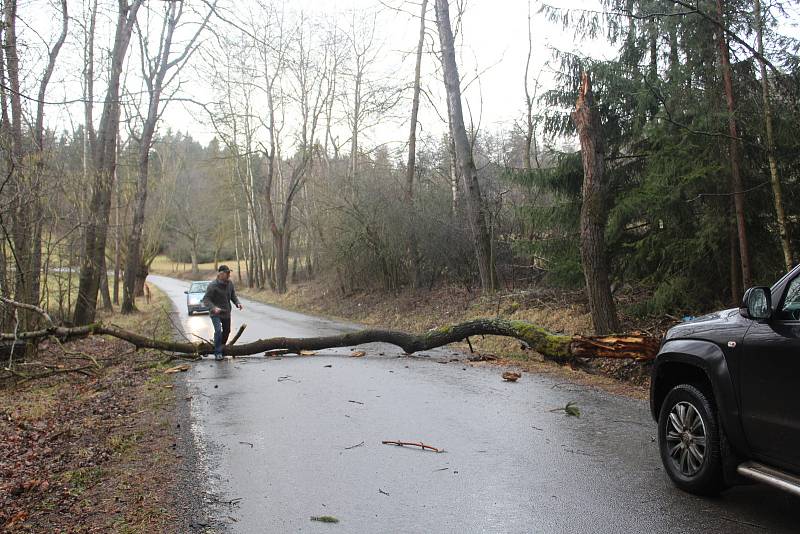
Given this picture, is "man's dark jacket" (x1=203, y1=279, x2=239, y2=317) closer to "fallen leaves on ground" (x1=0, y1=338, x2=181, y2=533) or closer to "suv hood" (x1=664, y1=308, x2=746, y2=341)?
"fallen leaves on ground" (x1=0, y1=338, x2=181, y2=533)

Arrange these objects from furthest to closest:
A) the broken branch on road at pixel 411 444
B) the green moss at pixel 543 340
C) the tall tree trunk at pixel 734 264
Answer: the tall tree trunk at pixel 734 264
the green moss at pixel 543 340
the broken branch on road at pixel 411 444

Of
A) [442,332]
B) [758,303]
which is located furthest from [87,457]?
[442,332]

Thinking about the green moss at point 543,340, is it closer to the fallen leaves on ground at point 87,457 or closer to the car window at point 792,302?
the fallen leaves on ground at point 87,457

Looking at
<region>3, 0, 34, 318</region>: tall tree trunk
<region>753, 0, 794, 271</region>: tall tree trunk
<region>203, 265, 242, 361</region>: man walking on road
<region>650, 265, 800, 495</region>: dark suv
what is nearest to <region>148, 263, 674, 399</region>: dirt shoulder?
<region>753, 0, 794, 271</region>: tall tree trunk

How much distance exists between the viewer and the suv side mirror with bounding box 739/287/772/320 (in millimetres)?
4004

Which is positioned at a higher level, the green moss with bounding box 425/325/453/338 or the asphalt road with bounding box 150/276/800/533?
the green moss with bounding box 425/325/453/338

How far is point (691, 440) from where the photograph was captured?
465cm

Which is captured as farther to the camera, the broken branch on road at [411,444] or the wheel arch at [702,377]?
the broken branch on road at [411,444]

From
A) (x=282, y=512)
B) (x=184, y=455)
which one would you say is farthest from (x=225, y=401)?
(x=282, y=512)

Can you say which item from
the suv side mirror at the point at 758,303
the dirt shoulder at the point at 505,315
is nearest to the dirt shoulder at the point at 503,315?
the dirt shoulder at the point at 505,315

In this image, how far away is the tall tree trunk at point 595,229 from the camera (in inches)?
458

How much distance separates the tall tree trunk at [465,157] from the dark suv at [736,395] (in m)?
14.5

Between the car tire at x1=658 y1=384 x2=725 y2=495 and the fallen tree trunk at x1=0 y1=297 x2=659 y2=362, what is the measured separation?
200 inches

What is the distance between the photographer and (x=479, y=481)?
5.15m
